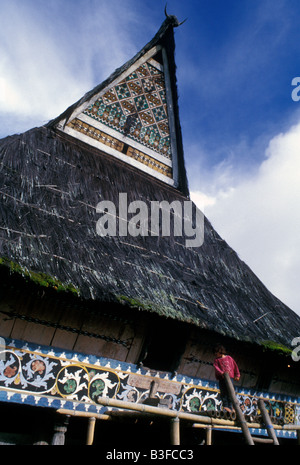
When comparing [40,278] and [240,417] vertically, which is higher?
[40,278]

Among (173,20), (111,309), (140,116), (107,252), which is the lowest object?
(111,309)

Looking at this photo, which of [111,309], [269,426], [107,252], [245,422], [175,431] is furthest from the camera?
[107,252]

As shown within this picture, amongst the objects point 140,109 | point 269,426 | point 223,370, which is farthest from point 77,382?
point 140,109

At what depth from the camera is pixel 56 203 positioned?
5074mm

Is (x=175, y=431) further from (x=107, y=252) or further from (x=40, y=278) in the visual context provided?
(x=107, y=252)

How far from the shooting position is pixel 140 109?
8.23 m

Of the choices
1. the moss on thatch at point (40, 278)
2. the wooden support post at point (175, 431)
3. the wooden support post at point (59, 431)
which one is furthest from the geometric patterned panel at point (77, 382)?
the moss on thatch at point (40, 278)

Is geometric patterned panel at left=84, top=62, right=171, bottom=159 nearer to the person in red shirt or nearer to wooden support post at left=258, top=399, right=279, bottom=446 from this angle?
the person in red shirt

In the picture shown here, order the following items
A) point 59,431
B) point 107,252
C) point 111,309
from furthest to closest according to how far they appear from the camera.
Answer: point 107,252 → point 111,309 → point 59,431


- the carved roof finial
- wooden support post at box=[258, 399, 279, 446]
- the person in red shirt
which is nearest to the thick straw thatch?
the person in red shirt

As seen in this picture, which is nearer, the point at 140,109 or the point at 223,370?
the point at 223,370

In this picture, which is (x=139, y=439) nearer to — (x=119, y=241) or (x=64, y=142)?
(x=119, y=241)

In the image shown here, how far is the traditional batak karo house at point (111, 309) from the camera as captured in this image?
393 centimetres

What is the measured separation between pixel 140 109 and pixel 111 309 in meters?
5.34
